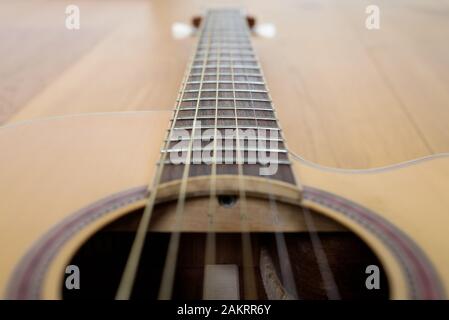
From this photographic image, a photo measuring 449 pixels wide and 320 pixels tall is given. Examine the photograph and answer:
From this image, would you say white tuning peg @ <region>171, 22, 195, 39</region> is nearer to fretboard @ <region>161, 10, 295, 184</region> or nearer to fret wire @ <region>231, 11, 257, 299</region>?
fretboard @ <region>161, 10, 295, 184</region>

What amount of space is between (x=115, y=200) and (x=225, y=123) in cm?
19

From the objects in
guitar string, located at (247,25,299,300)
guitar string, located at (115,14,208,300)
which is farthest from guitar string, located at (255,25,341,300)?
guitar string, located at (115,14,208,300)

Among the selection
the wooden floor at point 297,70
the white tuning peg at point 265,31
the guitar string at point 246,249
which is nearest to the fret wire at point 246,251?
the guitar string at point 246,249

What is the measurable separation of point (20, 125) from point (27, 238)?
0.29 m

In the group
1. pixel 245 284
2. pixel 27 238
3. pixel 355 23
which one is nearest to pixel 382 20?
pixel 355 23

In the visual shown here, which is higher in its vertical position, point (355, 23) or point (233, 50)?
point (355, 23)

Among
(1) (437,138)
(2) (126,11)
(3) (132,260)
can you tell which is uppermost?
(2) (126,11)

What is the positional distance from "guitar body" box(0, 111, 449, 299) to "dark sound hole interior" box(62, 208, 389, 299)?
1.4 inches

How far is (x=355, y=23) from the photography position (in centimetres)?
124

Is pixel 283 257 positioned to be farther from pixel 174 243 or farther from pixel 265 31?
pixel 265 31

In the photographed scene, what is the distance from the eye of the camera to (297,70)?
92 cm

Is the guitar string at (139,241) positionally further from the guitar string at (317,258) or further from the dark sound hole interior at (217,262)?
the guitar string at (317,258)

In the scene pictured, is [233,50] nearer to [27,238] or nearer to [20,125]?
[20,125]

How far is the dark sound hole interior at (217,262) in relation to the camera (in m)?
0.47
